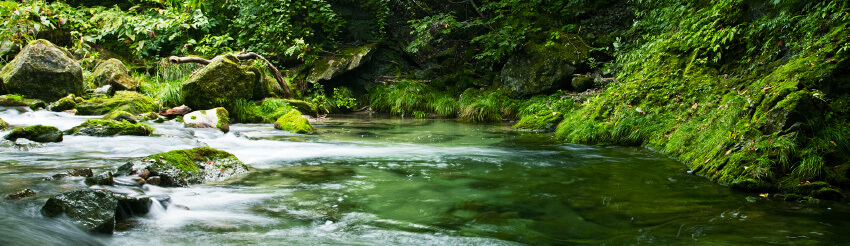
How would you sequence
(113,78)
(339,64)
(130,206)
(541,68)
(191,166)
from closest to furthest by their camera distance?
(130,206), (191,166), (113,78), (541,68), (339,64)

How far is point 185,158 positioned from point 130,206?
1611mm

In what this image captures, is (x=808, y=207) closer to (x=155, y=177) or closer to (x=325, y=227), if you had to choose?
(x=325, y=227)

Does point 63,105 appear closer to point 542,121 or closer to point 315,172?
point 315,172

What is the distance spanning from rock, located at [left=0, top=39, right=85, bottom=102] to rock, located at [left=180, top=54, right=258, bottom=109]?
8.00 ft

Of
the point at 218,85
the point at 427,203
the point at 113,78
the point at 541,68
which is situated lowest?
the point at 427,203

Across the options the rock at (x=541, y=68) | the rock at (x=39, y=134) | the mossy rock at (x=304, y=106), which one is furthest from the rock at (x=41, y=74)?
the rock at (x=541, y=68)

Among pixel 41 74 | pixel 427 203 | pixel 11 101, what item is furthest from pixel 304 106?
pixel 427 203

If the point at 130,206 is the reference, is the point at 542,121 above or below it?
above

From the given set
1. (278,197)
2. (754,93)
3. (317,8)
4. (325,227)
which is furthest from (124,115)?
(754,93)

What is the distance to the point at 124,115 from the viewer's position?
8.72 metres

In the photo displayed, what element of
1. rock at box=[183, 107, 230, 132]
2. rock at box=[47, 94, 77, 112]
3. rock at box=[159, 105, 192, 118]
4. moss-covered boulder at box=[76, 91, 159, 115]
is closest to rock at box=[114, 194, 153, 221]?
rock at box=[183, 107, 230, 132]

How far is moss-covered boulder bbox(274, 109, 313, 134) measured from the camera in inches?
372

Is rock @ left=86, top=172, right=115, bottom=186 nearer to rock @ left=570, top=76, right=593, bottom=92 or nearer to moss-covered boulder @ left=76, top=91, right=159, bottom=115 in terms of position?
moss-covered boulder @ left=76, top=91, right=159, bottom=115

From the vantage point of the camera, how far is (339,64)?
15594 millimetres
